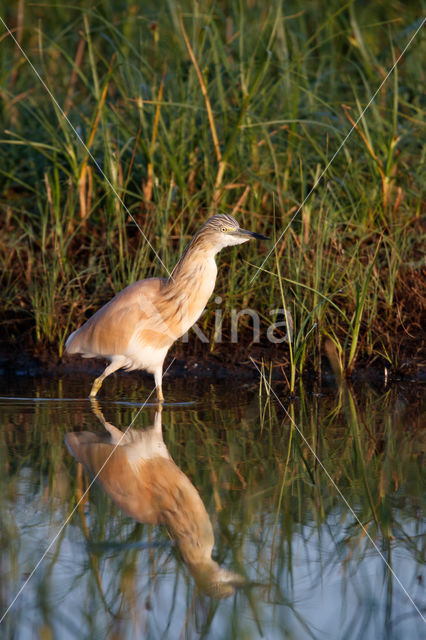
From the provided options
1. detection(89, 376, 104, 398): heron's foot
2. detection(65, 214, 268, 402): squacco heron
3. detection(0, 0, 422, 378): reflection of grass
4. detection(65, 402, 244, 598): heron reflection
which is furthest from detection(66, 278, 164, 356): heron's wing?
detection(65, 402, 244, 598): heron reflection

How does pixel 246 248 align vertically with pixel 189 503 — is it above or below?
above

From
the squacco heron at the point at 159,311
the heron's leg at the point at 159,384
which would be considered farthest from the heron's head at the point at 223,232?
the heron's leg at the point at 159,384

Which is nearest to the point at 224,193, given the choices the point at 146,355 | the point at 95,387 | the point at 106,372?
the point at 146,355

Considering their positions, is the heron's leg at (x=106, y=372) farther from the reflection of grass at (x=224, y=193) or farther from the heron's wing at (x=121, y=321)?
the reflection of grass at (x=224, y=193)

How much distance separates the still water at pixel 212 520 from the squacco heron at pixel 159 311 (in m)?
0.48

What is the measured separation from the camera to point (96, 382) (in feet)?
19.9

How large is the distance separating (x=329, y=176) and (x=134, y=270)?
177 cm

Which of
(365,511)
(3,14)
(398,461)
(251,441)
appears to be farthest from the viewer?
(3,14)

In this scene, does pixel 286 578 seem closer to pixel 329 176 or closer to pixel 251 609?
pixel 251 609

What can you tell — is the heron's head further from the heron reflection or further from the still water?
the heron reflection

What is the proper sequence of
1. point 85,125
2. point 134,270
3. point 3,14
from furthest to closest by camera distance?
A: point 3,14 → point 85,125 → point 134,270

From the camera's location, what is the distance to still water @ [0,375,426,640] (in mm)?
2996

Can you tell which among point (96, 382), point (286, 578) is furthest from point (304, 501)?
point (96, 382)

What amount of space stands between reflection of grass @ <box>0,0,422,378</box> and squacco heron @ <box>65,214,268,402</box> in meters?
0.70
